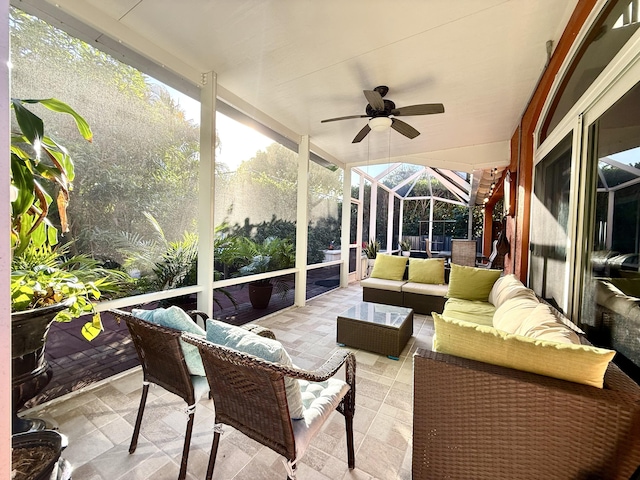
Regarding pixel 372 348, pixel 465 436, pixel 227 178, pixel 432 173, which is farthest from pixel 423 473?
pixel 432 173

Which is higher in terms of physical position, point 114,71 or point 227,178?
point 114,71

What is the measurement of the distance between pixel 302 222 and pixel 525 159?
341cm

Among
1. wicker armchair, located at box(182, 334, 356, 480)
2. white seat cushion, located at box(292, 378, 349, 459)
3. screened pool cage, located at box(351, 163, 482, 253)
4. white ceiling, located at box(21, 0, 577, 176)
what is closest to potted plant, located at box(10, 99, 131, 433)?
wicker armchair, located at box(182, 334, 356, 480)

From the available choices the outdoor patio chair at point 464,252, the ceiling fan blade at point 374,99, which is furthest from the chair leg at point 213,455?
the outdoor patio chair at point 464,252

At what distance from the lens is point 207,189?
2.90 metres

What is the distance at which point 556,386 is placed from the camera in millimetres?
1057

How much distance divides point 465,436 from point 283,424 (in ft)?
2.79

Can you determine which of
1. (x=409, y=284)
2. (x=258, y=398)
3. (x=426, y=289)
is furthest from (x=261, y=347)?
(x=409, y=284)

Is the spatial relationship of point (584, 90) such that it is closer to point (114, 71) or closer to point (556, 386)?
point (556, 386)

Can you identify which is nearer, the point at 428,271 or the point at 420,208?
the point at 428,271

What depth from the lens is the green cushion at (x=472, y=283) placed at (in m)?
3.47

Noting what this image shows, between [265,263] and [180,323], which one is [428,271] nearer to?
[265,263]

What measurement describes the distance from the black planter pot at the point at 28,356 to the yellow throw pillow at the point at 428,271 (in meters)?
4.33

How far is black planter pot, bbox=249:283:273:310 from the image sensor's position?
3852mm
